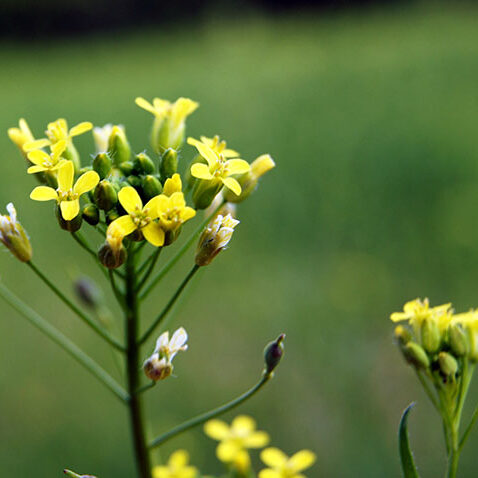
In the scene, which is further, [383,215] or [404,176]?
[404,176]

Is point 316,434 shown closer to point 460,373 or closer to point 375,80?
point 460,373

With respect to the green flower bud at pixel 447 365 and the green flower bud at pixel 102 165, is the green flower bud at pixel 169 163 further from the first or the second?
the green flower bud at pixel 447 365

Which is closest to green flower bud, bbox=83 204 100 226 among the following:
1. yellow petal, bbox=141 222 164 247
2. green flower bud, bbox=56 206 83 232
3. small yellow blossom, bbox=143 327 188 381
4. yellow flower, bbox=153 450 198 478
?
green flower bud, bbox=56 206 83 232

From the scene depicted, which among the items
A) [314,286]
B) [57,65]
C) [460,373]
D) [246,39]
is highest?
[460,373]

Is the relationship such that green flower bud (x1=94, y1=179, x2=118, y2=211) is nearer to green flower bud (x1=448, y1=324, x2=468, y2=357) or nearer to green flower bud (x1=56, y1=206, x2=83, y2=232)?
green flower bud (x1=56, y1=206, x2=83, y2=232)

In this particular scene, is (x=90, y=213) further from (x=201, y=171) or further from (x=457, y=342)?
Result: (x=457, y=342)

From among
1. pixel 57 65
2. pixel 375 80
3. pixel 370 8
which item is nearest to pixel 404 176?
pixel 375 80
